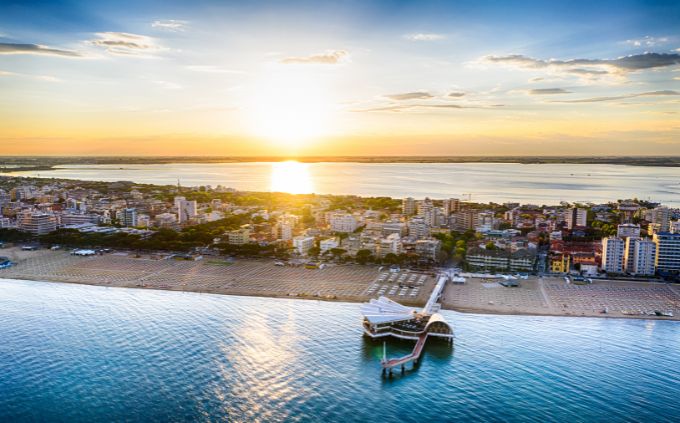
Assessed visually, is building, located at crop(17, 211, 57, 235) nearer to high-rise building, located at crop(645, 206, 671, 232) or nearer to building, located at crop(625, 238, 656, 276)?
building, located at crop(625, 238, 656, 276)

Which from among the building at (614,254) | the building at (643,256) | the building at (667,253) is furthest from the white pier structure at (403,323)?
the building at (667,253)

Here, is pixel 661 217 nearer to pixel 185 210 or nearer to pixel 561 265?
pixel 561 265

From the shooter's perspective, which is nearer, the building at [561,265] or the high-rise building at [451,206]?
the building at [561,265]

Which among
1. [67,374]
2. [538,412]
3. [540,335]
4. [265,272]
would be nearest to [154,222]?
[265,272]

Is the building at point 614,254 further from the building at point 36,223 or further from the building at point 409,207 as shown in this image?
the building at point 36,223

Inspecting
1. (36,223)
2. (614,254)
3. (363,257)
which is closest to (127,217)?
(36,223)

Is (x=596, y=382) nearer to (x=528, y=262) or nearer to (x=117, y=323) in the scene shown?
(x=528, y=262)
